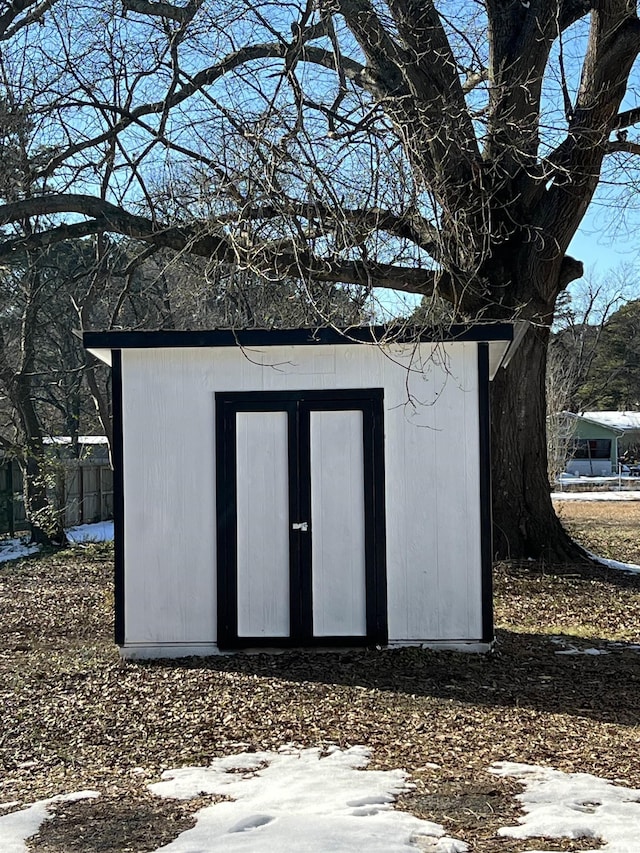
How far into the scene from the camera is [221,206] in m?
7.16

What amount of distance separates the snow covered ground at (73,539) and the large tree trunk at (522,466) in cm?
838

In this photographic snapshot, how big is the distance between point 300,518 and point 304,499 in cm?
15

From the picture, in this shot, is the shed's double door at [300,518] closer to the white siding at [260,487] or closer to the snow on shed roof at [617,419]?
the white siding at [260,487]

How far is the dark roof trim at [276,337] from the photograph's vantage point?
7.03 meters

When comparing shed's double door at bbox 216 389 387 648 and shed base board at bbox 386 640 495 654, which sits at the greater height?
shed's double door at bbox 216 389 387 648

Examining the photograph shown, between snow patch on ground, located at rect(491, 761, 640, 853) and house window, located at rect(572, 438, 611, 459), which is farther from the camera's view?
house window, located at rect(572, 438, 611, 459)

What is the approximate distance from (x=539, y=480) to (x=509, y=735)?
6574 mm

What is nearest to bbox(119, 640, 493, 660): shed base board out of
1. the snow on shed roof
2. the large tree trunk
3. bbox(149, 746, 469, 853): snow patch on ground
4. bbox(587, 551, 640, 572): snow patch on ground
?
bbox(149, 746, 469, 853): snow patch on ground

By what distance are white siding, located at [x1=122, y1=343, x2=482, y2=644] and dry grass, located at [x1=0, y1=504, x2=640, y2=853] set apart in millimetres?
427

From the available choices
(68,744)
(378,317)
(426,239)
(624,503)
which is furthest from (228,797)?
(624,503)

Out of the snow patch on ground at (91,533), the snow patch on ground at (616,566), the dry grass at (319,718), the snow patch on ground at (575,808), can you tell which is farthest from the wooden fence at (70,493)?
the snow patch on ground at (575,808)

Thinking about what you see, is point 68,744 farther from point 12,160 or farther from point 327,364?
point 12,160

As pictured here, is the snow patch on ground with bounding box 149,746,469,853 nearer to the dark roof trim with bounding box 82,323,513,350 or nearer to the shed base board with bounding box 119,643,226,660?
the shed base board with bounding box 119,643,226,660

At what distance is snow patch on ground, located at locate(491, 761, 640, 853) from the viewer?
367cm
